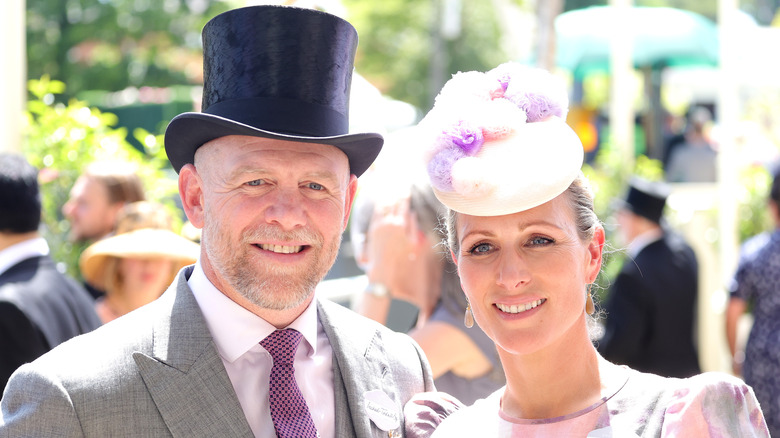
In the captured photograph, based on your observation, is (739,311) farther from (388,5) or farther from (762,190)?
(388,5)

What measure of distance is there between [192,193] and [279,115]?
360 millimetres

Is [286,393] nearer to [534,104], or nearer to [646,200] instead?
[534,104]

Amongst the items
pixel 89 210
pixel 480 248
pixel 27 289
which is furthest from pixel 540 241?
pixel 89 210

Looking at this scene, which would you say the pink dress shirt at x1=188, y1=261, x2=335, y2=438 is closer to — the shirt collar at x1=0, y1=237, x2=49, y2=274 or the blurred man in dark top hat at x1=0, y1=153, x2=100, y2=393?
the blurred man in dark top hat at x1=0, y1=153, x2=100, y2=393

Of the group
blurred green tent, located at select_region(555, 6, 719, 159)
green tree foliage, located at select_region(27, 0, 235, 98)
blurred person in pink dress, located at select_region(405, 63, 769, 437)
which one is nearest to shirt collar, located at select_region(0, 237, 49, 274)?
blurred person in pink dress, located at select_region(405, 63, 769, 437)

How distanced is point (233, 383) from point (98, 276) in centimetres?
263

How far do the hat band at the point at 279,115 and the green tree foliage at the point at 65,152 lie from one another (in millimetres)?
2989

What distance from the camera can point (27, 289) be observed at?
4.01 metres

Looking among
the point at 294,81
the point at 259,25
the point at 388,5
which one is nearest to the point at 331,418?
the point at 294,81

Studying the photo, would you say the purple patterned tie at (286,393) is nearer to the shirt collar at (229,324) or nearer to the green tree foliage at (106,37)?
the shirt collar at (229,324)

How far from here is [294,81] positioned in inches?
93.6

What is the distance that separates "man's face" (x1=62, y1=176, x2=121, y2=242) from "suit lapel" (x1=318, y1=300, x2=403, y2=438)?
282 centimetres

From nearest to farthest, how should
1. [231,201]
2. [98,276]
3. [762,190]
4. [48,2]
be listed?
[231,201], [98,276], [762,190], [48,2]

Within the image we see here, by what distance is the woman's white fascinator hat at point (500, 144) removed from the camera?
7.02ft
